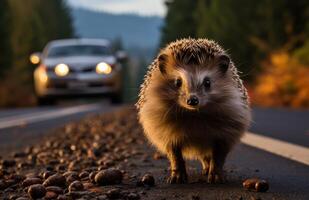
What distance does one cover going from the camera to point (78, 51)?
2072cm

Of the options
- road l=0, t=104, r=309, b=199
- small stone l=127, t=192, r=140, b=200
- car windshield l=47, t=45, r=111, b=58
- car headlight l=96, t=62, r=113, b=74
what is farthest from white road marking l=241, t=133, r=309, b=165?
car windshield l=47, t=45, r=111, b=58

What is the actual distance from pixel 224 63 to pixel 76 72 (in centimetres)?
1505

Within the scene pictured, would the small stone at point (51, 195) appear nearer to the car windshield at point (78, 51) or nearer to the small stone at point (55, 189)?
the small stone at point (55, 189)

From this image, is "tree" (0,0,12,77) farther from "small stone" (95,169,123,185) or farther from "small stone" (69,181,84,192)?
"small stone" (69,181,84,192)

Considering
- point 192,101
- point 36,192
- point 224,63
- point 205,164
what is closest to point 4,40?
point 205,164

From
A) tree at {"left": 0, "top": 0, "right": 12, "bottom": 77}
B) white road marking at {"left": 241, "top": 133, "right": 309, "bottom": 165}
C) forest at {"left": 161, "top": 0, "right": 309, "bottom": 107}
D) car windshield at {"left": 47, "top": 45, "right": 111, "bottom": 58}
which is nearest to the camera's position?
white road marking at {"left": 241, "top": 133, "right": 309, "bottom": 165}

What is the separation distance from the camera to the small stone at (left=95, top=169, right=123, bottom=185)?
4.77 m

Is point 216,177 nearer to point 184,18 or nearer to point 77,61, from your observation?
point 77,61

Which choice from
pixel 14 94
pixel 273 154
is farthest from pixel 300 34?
pixel 273 154

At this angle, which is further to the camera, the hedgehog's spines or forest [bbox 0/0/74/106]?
forest [bbox 0/0/74/106]

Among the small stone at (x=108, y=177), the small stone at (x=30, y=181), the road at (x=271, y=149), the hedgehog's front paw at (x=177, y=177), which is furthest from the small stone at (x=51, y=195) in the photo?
the road at (x=271, y=149)

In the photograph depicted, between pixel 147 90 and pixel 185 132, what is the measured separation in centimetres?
55

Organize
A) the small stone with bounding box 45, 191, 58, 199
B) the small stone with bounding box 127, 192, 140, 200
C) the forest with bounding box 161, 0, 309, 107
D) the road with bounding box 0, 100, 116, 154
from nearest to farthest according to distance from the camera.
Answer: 1. the small stone with bounding box 127, 192, 140, 200
2. the small stone with bounding box 45, 191, 58, 199
3. the road with bounding box 0, 100, 116, 154
4. the forest with bounding box 161, 0, 309, 107

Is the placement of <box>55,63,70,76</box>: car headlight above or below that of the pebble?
above
